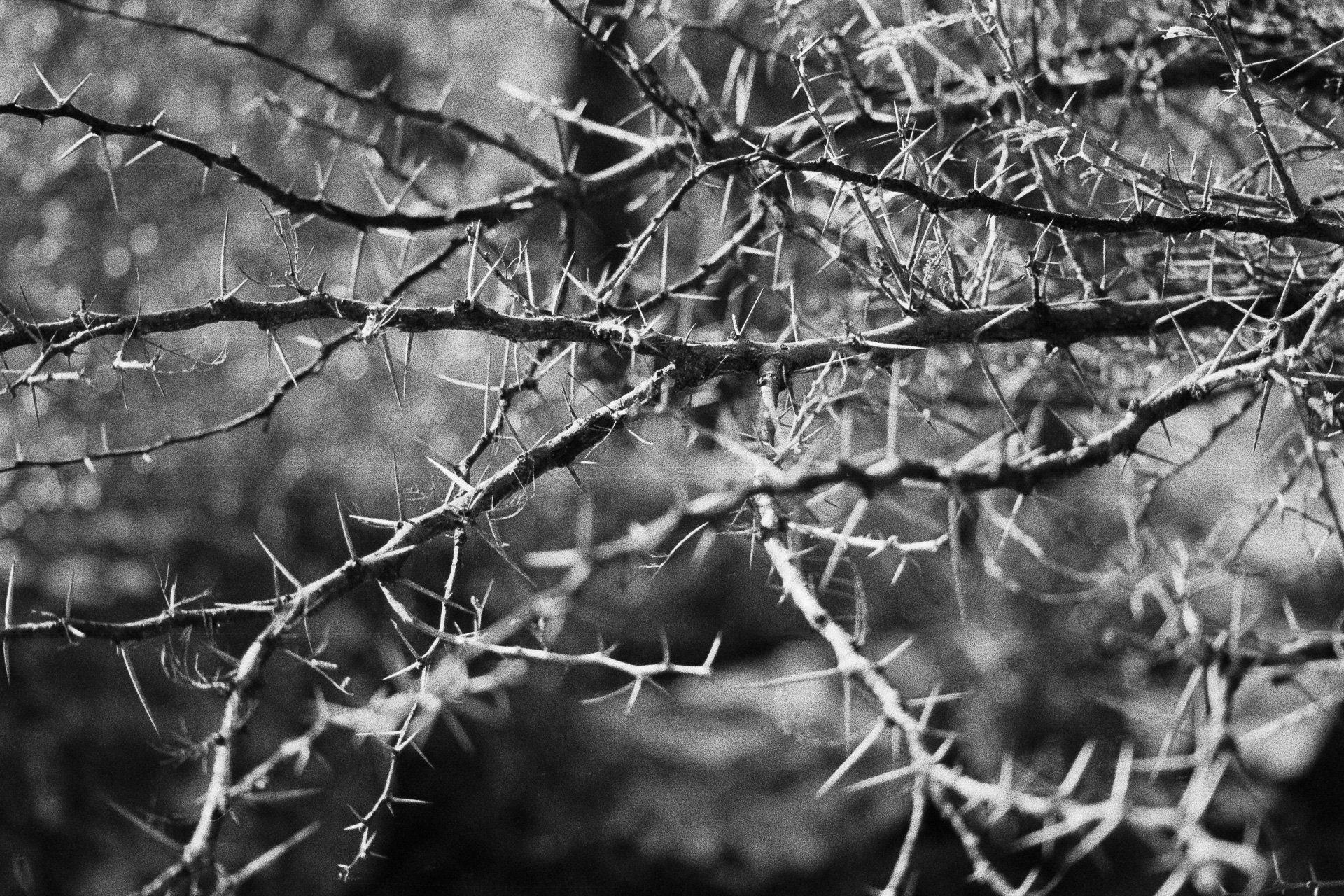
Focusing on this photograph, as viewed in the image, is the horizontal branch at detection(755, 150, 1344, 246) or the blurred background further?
the blurred background

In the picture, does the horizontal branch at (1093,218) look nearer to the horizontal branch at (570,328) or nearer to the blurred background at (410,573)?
the horizontal branch at (570,328)

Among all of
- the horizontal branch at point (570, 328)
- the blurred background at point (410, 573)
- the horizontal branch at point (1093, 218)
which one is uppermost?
the horizontal branch at point (1093, 218)

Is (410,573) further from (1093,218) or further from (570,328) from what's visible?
(1093,218)

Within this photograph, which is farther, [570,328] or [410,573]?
[410,573]

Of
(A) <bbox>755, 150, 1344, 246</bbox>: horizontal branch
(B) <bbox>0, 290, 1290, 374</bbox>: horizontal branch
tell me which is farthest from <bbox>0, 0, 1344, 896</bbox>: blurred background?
(A) <bbox>755, 150, 1344, 246</bbox>: horizontal branch

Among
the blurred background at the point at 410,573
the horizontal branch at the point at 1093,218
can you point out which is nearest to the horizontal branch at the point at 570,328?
the horizontal branch at the point at 1093,218

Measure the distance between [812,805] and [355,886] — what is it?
1.95 metres

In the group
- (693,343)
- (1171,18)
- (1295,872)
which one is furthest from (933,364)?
(1295,872)

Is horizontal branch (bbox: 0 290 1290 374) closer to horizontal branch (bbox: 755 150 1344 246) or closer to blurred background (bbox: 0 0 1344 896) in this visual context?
horizontal branch (bbox: 755 150 1344 246)

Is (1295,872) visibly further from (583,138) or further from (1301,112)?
(583,138)

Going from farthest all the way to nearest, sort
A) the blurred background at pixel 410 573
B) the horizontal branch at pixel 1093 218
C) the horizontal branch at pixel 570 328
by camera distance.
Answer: the blurred background at pixel 410 573, the horizontal branch at pixel 570 328, the horizontal branch at pixel 1093 218

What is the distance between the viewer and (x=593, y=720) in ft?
18.6

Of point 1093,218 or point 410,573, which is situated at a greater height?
point 1093,218

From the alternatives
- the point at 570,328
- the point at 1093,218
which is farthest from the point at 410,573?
the point at 1093,218
